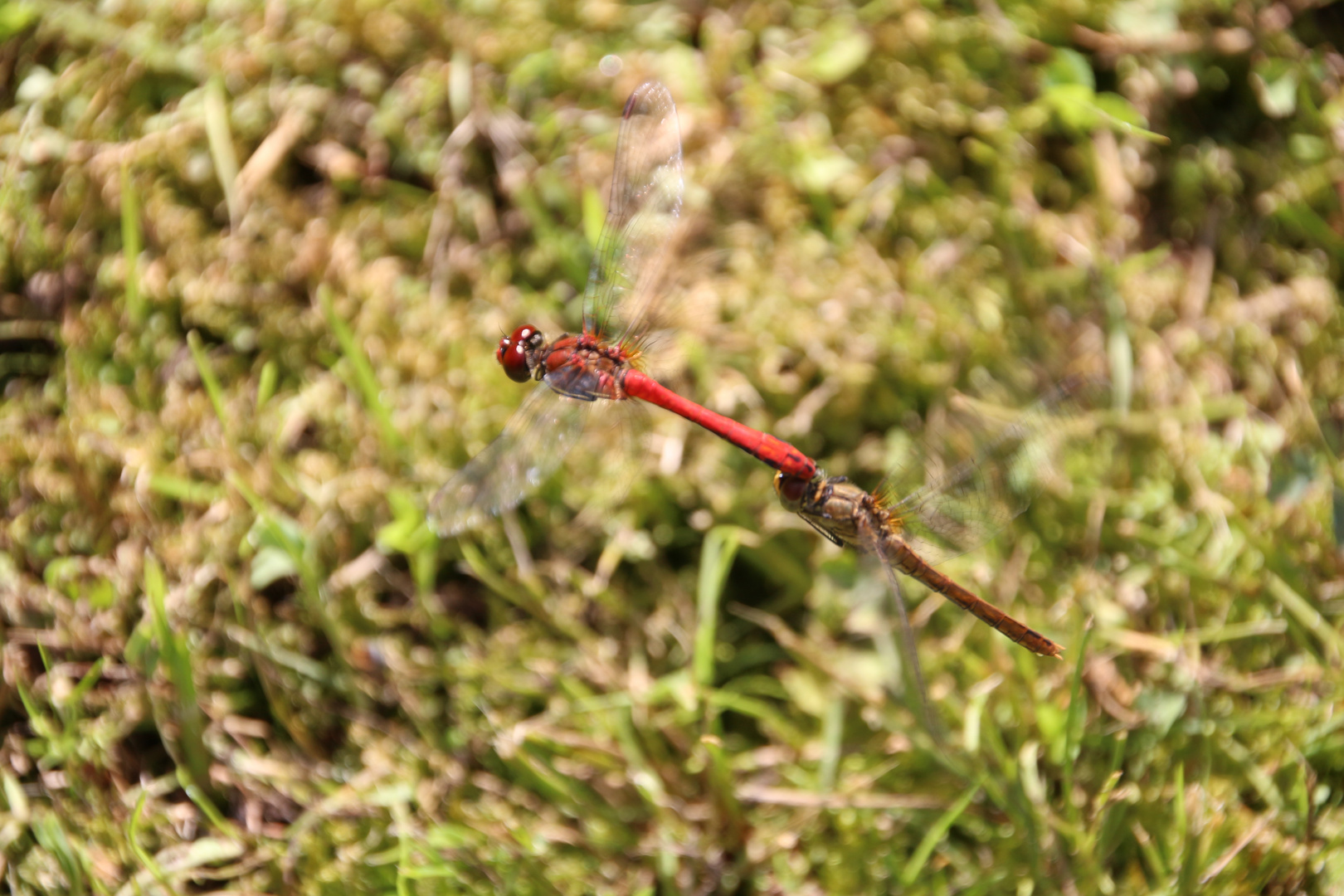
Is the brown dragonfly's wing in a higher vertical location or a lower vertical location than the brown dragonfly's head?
lower

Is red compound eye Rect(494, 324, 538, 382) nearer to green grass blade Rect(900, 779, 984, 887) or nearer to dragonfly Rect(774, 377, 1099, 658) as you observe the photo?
dragonfly Rect(774, 377, 1099, 658)

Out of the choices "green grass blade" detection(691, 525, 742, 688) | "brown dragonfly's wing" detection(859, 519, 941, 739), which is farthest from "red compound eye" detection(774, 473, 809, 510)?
"green grass blade" detection(691, 525, 742, 688)

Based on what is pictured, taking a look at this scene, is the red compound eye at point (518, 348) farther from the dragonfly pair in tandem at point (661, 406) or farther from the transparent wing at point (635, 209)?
the transparent wing at point (635, 209)

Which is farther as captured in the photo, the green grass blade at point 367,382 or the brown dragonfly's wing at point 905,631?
the green grass blade at point 367,382

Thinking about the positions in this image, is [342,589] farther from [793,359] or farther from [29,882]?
[793,359]

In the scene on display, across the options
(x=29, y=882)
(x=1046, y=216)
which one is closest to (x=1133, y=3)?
(x=1046, y=216)

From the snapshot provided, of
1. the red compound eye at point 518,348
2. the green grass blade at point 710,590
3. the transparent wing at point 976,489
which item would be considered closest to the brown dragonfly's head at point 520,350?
the red compound eye at point 518,348

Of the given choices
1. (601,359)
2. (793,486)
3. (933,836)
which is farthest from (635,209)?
(933,836)
